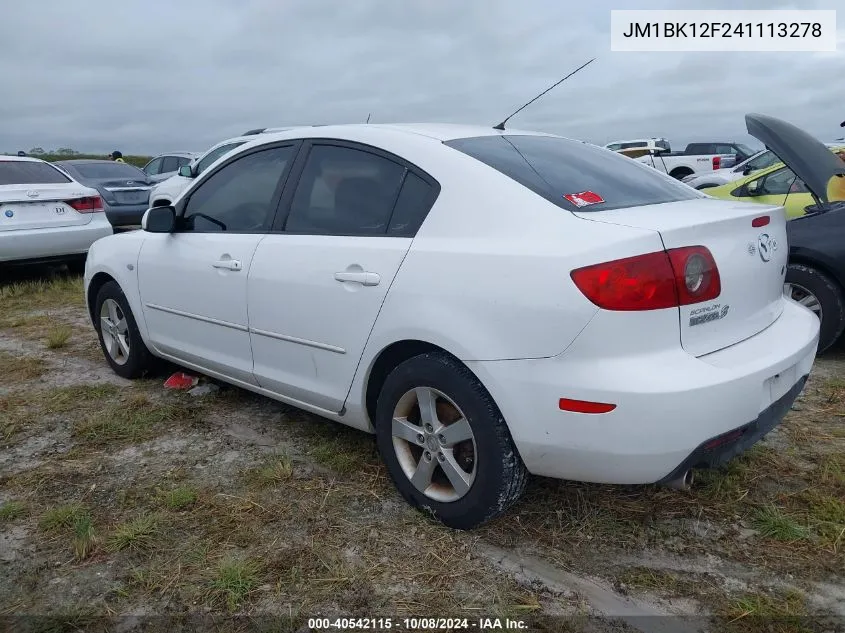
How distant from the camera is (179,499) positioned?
3.00 metres

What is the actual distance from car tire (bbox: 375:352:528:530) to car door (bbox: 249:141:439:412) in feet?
0.90

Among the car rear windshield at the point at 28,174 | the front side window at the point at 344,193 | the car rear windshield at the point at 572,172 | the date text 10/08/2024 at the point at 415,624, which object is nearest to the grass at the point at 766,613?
the date text 10/08/2024 at the point at 415,624

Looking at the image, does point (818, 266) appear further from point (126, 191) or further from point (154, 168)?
point (154, 168)

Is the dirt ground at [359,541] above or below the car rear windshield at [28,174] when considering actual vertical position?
below

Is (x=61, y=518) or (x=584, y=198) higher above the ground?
(x=584, y=198)

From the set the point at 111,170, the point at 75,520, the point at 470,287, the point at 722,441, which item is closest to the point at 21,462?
the point at 75,520

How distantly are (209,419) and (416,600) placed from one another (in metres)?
2.00

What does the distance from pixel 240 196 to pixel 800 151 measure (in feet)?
10.5

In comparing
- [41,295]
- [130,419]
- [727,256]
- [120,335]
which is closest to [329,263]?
[727,256]

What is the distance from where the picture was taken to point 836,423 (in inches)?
144

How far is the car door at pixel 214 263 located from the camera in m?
3.45

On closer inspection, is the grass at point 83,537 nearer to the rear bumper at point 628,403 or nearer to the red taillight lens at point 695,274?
the rear bumper at point 628,403

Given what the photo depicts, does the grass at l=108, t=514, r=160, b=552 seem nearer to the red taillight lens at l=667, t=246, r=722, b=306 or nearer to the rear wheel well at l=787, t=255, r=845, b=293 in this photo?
the red taillight lens at l=667, t=246, r=722, b=306

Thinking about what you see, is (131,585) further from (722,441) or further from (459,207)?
(722,441)
